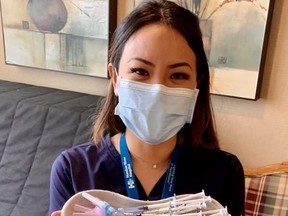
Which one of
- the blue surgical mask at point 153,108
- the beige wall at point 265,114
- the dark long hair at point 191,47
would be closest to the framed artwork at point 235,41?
the beige wall at point 265,114

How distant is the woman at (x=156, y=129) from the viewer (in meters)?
0.78

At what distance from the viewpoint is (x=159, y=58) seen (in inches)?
30.1

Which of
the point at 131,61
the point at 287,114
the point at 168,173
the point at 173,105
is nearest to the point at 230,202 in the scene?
the point at 168,173

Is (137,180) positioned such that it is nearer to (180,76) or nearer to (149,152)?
(149,152)

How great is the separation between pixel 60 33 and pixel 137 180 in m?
0.98

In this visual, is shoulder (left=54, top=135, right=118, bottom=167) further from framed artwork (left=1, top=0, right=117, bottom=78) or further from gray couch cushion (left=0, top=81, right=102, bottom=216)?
framed artwork (left=1, top=0, right=117, bottom=78)

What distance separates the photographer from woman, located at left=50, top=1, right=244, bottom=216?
0.78m

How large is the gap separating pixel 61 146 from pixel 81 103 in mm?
194

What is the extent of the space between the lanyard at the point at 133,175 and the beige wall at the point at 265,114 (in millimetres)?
594

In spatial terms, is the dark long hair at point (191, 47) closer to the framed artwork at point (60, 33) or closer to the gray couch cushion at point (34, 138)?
the gray couch cushion at point (34, 138)

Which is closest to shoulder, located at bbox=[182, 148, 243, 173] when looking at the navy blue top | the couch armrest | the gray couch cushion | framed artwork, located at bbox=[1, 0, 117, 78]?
the navy blue top

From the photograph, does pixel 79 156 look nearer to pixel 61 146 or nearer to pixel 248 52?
pixel 61 146

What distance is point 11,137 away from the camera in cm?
156

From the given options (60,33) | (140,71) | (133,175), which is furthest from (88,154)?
(60,33)
